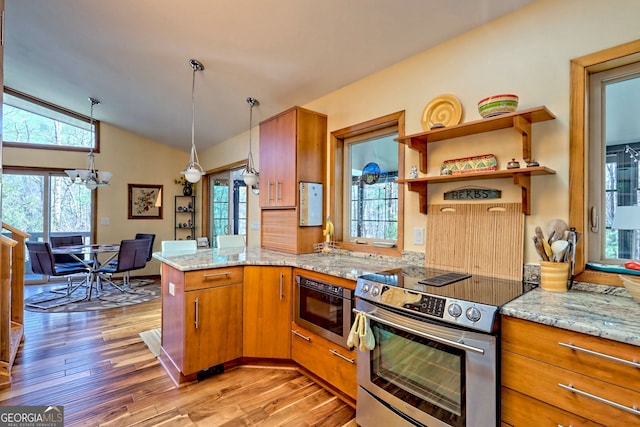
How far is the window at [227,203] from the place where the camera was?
4.89 m

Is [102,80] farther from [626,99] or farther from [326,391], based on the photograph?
[626,99]

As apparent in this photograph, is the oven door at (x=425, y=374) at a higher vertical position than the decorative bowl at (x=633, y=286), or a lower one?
lower

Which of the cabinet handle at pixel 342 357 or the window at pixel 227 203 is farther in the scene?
the window at pixel 227 203

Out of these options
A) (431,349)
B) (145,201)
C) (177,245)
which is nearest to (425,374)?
(431,349)

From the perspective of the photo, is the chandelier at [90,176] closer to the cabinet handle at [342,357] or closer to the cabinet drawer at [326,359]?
the cabinet drawer at [326,359]

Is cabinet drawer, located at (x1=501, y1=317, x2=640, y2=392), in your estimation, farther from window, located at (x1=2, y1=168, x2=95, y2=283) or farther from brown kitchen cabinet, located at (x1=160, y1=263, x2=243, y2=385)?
window, located at (x1=2, y1=168, x2=95, y2=283)

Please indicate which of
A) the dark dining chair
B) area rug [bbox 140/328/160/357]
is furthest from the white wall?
the dark dining chair

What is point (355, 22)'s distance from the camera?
2049mm

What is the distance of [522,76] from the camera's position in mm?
1790

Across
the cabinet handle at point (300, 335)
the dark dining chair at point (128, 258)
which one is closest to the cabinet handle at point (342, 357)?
the cabinet handle at point (300, 335)

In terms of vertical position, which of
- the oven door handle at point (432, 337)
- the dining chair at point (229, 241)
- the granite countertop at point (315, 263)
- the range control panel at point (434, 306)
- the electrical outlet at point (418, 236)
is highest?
the electrical outlet at point (418, 236)

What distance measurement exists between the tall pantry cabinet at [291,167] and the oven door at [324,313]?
0.69m

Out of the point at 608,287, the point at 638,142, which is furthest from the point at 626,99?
the point at 608,287

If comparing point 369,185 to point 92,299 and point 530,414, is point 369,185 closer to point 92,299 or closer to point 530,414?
point 530,414
